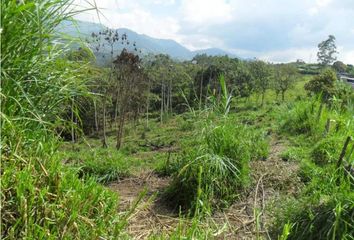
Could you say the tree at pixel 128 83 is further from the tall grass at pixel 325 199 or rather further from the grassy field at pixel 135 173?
the tall grass at pixel 325 199

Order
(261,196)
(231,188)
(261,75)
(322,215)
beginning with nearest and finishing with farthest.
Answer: (322,215) → (231,188) → (261,196) → (261,75)

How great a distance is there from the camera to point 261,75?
4488cm

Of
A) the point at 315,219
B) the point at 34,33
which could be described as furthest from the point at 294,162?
the point at 34,33

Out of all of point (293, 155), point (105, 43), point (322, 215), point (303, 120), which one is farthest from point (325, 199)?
point (303, 120)

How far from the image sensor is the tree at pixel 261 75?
43713 mm

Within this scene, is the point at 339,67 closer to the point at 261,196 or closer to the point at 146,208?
the point at 261,196

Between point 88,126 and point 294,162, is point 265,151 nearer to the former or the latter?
point 294,162

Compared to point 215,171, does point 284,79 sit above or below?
above

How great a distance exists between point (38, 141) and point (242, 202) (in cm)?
253

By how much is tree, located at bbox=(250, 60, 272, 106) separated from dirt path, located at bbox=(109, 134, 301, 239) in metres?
38.5

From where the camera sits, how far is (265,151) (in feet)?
18.7

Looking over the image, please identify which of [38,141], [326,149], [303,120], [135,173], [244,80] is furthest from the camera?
[244,80]

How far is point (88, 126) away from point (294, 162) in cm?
2964

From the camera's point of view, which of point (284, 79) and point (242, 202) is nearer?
point (242, 202)
